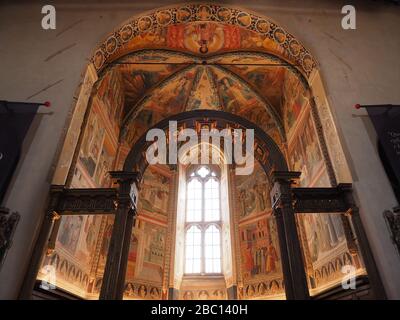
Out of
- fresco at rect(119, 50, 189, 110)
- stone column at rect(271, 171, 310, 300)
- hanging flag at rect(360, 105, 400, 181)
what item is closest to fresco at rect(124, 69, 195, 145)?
fresco at rect(119, 50, 189, 110)

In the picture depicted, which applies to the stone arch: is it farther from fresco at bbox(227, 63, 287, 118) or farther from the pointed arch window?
the pointed arch window

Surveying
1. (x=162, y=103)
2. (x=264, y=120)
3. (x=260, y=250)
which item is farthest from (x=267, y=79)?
(x=260, y=250)

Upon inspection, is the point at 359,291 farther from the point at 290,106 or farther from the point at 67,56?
the point at 67,56

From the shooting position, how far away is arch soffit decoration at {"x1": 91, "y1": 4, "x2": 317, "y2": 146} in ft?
31.3

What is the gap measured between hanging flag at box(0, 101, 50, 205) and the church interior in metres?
0.30

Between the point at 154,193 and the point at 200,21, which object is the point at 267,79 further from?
the point at 154,193

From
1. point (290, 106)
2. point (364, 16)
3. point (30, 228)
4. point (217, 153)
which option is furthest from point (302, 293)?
point (217, 153)

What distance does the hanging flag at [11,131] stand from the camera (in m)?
6.13

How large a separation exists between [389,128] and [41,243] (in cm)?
885

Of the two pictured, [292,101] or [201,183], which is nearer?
[292,101]

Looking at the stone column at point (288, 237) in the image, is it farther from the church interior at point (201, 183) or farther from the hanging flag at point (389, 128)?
the hanging flag at point (389, 128)

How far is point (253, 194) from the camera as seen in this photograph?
48.1 ft

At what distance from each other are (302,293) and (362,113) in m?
5.14

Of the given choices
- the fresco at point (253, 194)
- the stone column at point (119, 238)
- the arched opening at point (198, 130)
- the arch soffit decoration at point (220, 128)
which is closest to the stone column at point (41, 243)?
the arched opening at point (198, 130)
